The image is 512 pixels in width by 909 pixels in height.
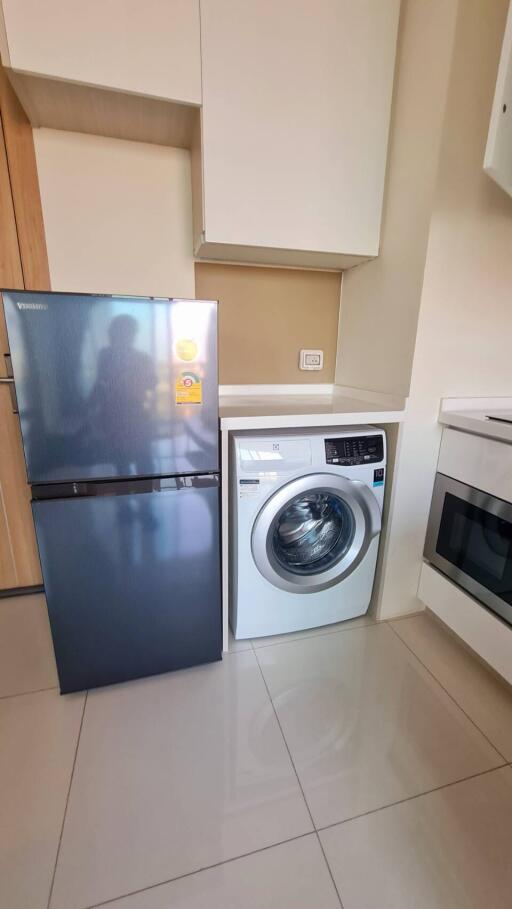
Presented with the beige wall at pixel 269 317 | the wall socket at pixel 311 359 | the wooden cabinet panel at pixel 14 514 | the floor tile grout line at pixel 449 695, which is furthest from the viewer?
the wall socket at pixel 311 359

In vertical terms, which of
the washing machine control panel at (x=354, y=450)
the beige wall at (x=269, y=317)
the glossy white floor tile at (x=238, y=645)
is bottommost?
A: the glossy white floor tile at (x=238, y=645)

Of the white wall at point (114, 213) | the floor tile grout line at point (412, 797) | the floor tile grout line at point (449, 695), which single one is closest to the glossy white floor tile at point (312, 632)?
the floor tile grout line at point (449, 695)

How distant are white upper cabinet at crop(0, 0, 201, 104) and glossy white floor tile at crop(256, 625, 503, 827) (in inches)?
79.3

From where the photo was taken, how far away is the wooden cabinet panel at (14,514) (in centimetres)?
171

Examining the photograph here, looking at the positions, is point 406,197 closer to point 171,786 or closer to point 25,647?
point 171,786

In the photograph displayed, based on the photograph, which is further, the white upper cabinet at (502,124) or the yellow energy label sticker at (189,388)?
the yellow energy label sticker at (189,388)

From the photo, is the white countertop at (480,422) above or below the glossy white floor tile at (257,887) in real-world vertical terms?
above

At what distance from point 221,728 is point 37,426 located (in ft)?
3.59

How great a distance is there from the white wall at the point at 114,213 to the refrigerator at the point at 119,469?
0.75 meters

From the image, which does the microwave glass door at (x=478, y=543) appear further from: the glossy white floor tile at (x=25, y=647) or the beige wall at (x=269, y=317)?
the glossy white floor tile at (x=25, y=647)

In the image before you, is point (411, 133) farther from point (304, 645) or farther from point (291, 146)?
point (304, 645)

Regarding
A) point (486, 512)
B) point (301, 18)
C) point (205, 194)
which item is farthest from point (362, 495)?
point (301, 18)

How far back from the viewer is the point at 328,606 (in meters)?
1.65

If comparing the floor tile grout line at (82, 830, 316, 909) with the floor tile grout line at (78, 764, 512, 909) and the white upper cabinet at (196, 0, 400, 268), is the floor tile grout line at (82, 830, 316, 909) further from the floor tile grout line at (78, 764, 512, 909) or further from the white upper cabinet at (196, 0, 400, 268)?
the white upper cabinet at (196, 0, 400, 268)
